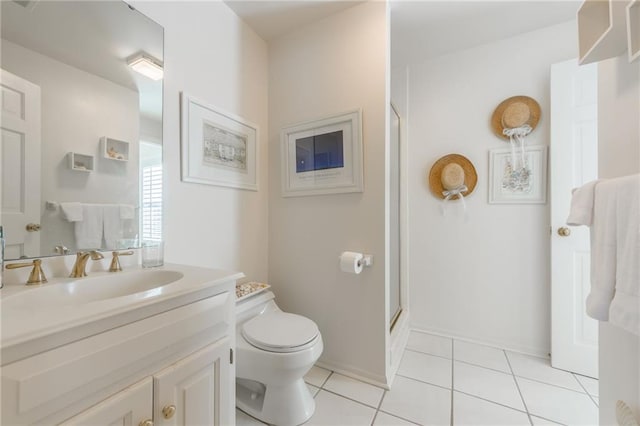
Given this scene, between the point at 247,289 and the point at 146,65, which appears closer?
the point at 146,65

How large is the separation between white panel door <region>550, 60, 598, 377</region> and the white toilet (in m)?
1.68

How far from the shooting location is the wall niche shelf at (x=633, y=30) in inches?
28.6

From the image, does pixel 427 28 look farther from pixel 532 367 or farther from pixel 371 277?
pixel 532 367

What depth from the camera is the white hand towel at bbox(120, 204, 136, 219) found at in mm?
1149

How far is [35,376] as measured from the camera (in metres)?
0.50

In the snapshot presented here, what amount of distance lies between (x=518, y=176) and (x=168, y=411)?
2.44 m

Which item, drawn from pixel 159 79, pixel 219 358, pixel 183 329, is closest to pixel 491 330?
pixel 219 358

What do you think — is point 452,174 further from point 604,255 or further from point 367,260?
point 604,255

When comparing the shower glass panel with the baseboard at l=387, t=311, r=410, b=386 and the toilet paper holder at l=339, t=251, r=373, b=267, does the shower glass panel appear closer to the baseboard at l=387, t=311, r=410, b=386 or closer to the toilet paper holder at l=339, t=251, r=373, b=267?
the baseboard at l=387, t=311, r=410, b=386

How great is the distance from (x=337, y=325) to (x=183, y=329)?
1.13 metres

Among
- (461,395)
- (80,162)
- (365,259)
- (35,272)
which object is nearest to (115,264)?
(35,272)

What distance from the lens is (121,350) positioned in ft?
2.09

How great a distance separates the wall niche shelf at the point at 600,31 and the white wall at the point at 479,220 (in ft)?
3.61

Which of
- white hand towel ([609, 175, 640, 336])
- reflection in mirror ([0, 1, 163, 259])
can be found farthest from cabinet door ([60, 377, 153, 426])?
white hand towel ([609, 175, 640, 336])
